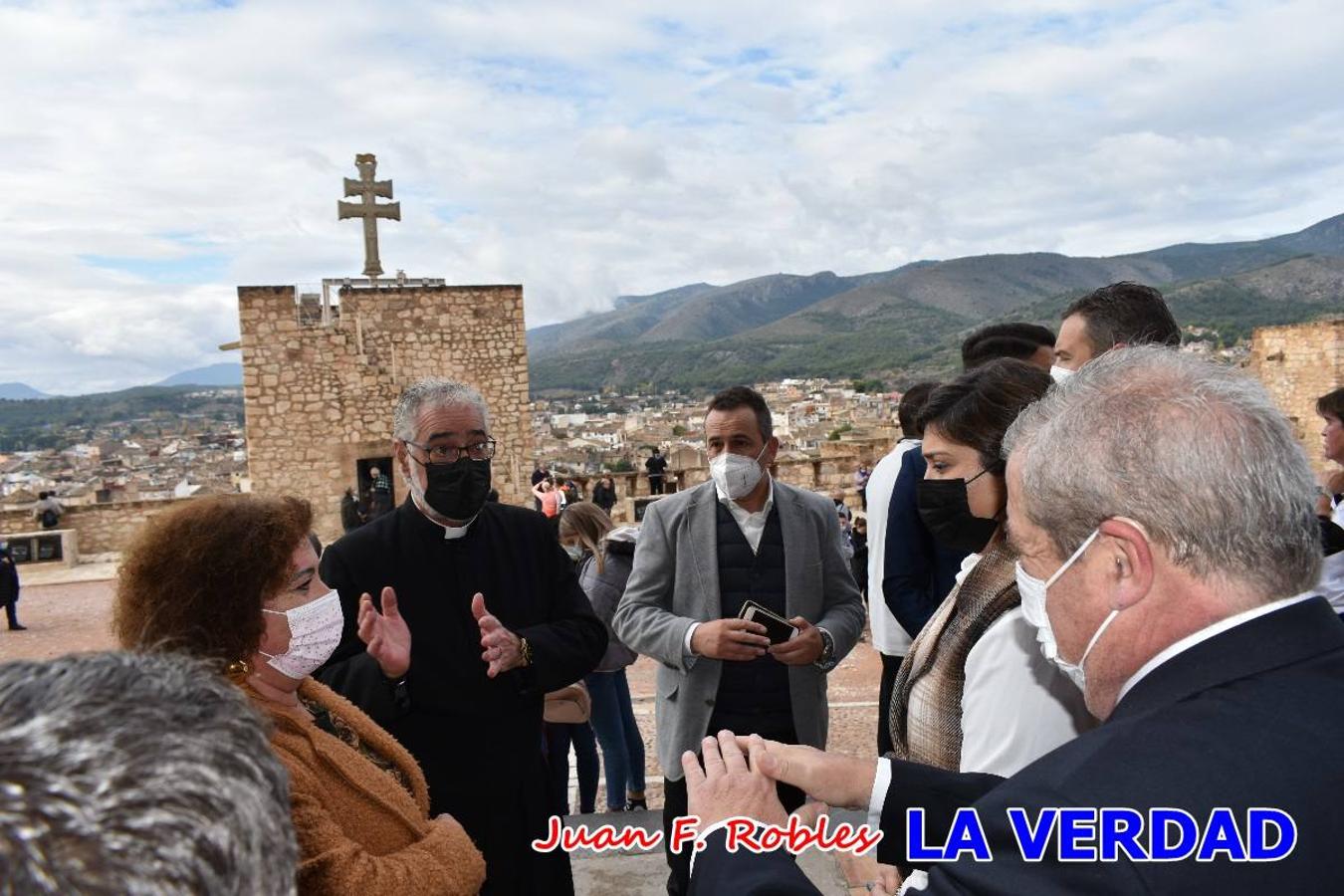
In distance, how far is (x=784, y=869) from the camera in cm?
124

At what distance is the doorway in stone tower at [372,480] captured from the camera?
11.4 m

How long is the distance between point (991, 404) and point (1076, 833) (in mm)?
1487

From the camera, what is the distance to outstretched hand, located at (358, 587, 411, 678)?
2.25m

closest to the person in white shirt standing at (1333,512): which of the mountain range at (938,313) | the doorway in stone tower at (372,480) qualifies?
the doorway in stone tower at (372,480)

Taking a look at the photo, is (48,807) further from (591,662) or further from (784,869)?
(591,662)

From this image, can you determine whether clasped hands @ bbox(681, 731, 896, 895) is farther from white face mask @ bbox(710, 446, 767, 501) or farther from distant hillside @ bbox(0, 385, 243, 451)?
distant hillside @ bbox(0, 385, 243, 451)

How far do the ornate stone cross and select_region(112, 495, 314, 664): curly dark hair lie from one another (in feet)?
35.4

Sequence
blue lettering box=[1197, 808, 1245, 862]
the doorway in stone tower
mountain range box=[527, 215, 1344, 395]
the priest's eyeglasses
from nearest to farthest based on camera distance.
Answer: blue lettering box=[1197, 808, 1245, 862], the priest's eyeglasses, the doorway in stone tower, mountain range box=[527, 215, 1344, 395]

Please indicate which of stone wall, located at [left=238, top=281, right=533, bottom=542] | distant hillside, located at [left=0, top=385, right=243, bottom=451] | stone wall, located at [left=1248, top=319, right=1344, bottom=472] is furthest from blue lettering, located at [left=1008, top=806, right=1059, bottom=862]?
distant hillside, located at [left=0, top=385, right=243, bottom=451]

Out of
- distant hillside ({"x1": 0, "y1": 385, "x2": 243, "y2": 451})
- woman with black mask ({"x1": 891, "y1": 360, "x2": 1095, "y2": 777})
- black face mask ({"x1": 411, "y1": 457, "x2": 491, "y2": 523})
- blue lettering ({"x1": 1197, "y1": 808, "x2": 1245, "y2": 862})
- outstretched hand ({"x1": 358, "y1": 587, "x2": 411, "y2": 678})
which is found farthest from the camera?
distant hillside ({"x1": 0, "y1": 385, "x2": 243, "y2": 451})

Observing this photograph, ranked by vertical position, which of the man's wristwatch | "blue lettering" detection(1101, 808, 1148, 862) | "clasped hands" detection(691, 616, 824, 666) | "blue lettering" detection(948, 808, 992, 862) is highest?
"blue lettering" detection(1101, 808, 1148, 862)

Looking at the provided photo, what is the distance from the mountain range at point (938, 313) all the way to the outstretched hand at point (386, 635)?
43601mm

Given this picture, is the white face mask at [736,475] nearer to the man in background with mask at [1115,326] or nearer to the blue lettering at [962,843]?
the man in background with mask at [1115,326]

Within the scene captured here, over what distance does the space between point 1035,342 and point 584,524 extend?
2.44 metres
